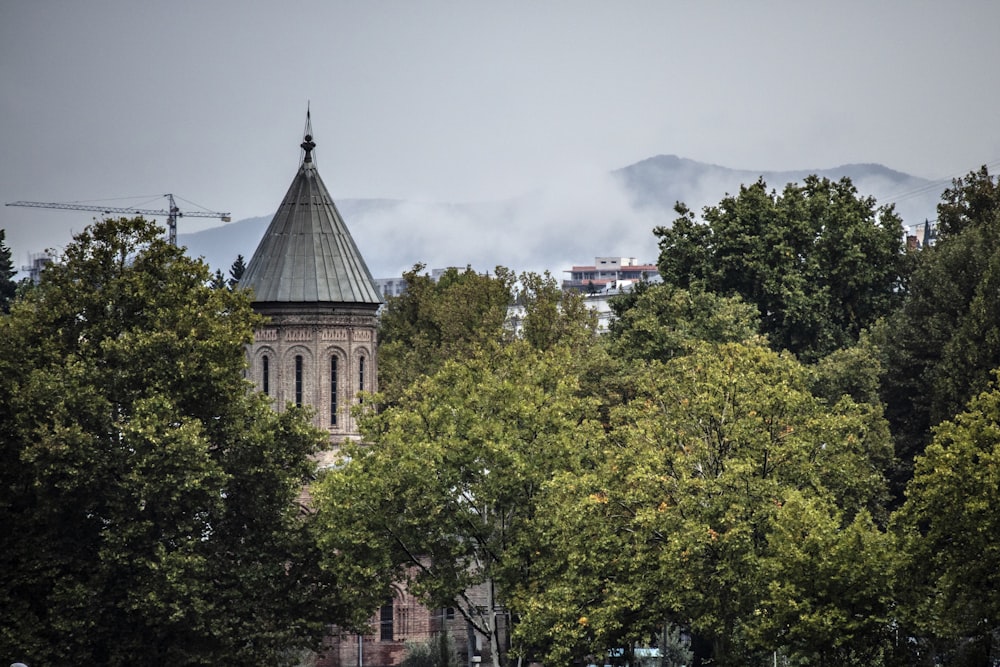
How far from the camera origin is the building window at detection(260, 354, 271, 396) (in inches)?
2731

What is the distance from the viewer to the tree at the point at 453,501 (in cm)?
4841

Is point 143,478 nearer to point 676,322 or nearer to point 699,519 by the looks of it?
point 699,519

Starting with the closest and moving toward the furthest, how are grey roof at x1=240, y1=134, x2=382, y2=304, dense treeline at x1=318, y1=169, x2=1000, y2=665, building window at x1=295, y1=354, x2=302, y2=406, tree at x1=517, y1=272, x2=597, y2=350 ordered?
dense treeline at x1=318, y1=169, x2=1000, y2=665
grey roof at x1=240, y1=134, x2=382, y2=304
building window at x1=295, y1=354, x2=302, y2=406
tree at x1=517, y1=272, x2=597, y2=350

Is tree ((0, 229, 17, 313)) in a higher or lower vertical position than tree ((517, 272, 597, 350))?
higher

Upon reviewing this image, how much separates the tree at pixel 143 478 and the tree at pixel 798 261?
3516 centimetres

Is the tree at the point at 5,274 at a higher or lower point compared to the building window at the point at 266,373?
higher

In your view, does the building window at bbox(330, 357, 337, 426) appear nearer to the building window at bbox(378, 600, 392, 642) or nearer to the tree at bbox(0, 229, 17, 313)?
the building window at bbox(378, 600, 392, 642)

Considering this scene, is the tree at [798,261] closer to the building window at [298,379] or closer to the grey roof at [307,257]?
the grey roof at [307,257]

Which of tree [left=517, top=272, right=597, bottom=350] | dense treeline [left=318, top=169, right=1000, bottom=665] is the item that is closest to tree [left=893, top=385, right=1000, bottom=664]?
dense treeline [left=318, top=169, right=1000, bottom=665]

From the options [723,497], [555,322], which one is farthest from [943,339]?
[555,322]

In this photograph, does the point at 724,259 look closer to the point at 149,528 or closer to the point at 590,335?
the point at 590,335

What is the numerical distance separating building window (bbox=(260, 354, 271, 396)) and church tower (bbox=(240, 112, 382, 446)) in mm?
40

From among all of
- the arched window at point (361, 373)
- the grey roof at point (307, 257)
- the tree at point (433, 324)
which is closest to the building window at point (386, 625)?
the arched window at point (361, 373)

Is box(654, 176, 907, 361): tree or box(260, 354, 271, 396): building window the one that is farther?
box(654, 176, 907, 361): tree
